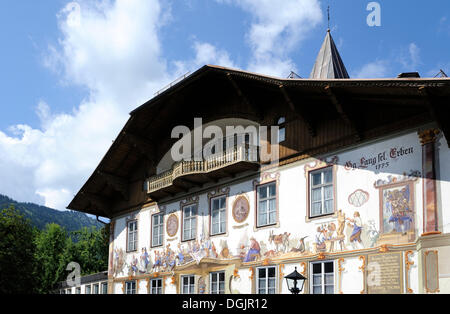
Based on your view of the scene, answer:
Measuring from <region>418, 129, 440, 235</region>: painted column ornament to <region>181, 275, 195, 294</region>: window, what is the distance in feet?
36.9

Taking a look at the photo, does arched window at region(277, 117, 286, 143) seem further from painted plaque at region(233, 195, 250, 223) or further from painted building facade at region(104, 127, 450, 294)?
painted plaque at region(233, 195, 250, 223)

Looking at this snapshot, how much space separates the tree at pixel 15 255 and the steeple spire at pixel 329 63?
24.0 m

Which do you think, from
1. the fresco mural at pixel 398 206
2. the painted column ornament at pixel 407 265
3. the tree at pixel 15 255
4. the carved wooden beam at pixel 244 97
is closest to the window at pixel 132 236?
the carved wooden beam at pixel 244 97

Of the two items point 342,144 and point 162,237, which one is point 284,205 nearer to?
point 342,144

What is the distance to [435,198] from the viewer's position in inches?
598

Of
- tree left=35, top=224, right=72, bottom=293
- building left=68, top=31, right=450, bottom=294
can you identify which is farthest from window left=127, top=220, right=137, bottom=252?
tree left=35, top=224, right=72, bottom=293

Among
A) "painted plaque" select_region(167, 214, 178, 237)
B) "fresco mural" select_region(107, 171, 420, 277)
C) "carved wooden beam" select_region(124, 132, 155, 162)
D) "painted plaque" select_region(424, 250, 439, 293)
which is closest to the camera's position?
"painted plaque" select_region(424, 250, 439, 293)

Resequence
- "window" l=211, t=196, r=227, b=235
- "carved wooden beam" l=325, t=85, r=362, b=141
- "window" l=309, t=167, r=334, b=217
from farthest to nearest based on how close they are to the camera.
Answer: "window" l=211, t=196, r=227, b=235, "window" l=309, t=167, r=334, b=217, "carved wooden beam" l=325, t=85, r=362, b=141

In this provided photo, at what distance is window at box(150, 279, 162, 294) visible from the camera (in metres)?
25.5

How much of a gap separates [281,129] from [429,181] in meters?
6.82

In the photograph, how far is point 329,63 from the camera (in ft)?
95.1

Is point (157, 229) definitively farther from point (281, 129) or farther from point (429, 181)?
point (429, 181)
